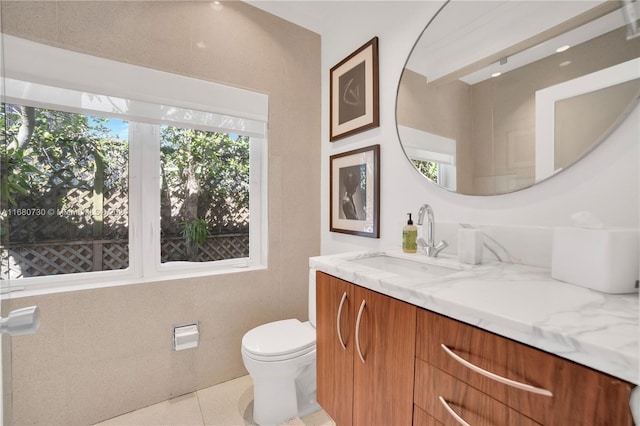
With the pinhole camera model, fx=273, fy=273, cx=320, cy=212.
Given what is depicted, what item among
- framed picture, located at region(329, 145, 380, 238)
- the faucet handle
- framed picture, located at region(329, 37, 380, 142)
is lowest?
the faucet handle

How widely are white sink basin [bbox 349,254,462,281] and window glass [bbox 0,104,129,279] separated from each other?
1413 millimetres

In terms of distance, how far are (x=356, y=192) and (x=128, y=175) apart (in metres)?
1.38

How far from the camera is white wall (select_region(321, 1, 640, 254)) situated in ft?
2.69

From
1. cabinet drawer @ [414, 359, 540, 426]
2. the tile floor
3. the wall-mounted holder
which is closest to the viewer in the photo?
cabinet drawer @ [414, 359, 540, 426]

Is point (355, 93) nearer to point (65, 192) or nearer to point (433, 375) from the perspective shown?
point (433, 375)

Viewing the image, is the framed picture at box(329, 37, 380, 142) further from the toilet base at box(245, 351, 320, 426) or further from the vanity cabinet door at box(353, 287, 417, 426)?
the toilet base at box(245, 351, 320, 426)

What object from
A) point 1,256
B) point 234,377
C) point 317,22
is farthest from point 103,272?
point 317,22

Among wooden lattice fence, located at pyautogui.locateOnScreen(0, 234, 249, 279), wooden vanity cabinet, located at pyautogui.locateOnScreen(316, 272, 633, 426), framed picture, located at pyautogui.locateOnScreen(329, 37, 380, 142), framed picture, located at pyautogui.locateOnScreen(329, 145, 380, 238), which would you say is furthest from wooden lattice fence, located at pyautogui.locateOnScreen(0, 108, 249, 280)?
wooden vanity cabinet, located at pyautogui.locateOnScreen(316, 272, 633, 426)

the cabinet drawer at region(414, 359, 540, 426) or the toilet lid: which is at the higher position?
the cabinet drawer at region(414, 359, 540, 426)

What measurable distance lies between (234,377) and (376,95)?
6.63 feet

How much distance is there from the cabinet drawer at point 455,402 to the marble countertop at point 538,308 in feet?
0.52

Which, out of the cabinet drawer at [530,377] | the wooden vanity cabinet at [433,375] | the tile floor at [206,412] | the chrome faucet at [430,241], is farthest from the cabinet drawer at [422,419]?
the tile floor at [206,412]

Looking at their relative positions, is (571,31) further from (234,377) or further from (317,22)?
(234,377)

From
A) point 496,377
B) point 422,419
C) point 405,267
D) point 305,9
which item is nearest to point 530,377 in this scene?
point 496,377
